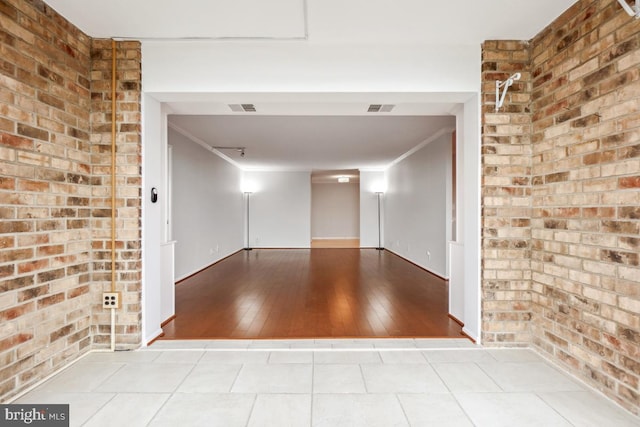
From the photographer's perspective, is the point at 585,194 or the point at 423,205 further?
the point at 423,205

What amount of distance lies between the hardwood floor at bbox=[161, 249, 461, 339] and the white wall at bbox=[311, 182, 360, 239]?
246 inches

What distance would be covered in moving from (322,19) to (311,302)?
2925 mm

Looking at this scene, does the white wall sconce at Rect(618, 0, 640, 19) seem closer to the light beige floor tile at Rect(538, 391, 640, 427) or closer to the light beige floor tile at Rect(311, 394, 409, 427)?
the light beige floor tile at Rect(538, 391, 640, 427)

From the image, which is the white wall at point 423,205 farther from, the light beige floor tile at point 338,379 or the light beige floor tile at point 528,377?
the light beige floor tile at point 338,379

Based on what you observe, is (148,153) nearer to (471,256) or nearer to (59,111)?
(59,111)

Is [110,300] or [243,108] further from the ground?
[243,108]

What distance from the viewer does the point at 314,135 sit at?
549cm

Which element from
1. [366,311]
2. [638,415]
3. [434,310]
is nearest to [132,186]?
[366,311]

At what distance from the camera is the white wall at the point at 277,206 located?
977cm

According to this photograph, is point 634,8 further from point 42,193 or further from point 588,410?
point 42,193

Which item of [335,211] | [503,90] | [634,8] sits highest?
[634,8]

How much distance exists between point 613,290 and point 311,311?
2542 millimetres

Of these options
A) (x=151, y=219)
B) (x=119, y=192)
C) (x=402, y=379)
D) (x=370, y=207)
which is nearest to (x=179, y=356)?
(x=151, y=219)

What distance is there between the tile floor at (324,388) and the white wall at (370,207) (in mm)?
7142
